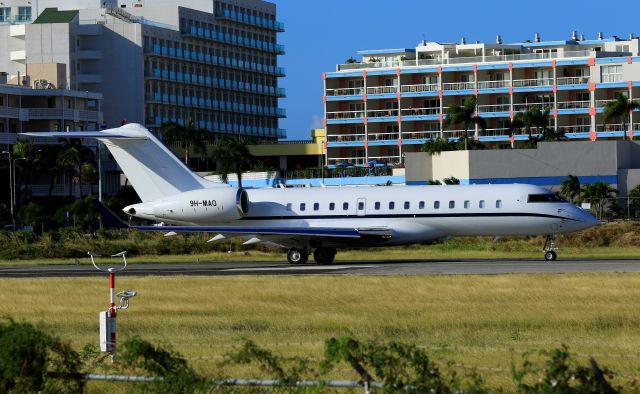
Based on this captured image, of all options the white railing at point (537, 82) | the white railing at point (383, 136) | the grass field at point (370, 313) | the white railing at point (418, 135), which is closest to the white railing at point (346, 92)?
the white railing at point (383, 136)

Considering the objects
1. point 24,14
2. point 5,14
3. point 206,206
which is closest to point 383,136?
point 24,14

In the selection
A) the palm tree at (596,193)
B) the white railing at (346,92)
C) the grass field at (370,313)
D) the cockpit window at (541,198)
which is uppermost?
the white railing at (346,92)

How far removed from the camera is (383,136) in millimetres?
141875

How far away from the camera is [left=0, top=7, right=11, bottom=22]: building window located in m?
155

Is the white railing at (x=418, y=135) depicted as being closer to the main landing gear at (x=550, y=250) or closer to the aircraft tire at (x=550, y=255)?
the main landing gear at (x=550, y=250)

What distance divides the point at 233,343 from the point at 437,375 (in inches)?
376

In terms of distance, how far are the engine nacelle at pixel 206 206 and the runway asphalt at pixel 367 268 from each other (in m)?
1.86

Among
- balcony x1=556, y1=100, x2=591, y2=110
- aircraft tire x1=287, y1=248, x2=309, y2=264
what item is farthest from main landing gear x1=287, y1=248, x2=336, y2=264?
balcony x1=556, y1=100, x2=591, y2=110

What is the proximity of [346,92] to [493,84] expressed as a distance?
54.0 ft

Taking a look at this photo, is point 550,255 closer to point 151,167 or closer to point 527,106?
point 151,167

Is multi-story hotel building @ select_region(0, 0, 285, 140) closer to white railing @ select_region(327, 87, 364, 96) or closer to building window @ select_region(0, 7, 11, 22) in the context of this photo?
building window @ select_region(0, 7, 11, 22)

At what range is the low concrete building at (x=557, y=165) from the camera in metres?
87.4

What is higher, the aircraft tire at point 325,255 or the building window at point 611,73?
the building window at point 611,73

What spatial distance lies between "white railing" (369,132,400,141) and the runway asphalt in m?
89.8
